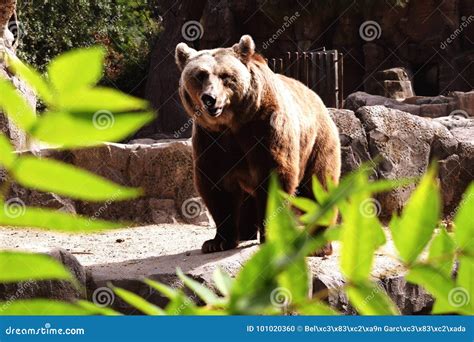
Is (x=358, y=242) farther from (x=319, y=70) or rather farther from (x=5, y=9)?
(x=319, y=70)

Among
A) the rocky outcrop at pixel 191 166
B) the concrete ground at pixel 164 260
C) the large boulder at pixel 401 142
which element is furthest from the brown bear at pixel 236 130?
the large boulder at pixel 401 142

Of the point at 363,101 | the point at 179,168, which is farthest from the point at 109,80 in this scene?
the point at 179,168

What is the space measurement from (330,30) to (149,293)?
14491mm

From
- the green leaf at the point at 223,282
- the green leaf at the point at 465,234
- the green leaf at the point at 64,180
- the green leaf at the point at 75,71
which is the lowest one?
the green leaf at the point at 223,282

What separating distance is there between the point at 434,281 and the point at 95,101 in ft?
0.49

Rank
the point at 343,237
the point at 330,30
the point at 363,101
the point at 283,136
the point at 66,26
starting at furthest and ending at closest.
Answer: the point at 330,30 < the point at 66,26 < the point at 363,101 < the point at 283,136 < the point at 343,237

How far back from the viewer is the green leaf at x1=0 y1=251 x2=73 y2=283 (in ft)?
0.95

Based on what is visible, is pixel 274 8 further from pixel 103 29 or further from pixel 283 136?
pixel 283 136

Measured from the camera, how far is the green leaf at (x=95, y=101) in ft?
1.01

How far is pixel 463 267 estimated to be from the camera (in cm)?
36

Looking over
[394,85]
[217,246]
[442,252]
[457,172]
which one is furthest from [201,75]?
[394,85]

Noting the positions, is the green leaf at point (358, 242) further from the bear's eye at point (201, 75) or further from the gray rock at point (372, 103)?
the gray rock at point (372, 103)

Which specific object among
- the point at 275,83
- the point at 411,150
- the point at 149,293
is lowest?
the point at 149,293

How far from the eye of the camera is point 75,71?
309 mm
